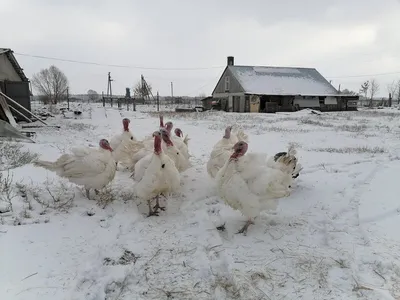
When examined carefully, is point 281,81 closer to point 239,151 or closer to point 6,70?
point 6,70

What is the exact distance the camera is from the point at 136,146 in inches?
303

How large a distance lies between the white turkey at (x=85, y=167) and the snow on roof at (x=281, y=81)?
31.0 m

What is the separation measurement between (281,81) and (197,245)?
3715 cm

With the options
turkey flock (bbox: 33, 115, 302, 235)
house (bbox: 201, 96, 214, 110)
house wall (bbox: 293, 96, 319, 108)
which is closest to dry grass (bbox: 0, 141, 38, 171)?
turkey flock (bbox: 33, 115, 302, 235)

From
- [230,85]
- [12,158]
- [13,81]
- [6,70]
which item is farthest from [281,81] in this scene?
[12,158]

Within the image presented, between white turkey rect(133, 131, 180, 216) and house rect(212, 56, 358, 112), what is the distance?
3074 cm

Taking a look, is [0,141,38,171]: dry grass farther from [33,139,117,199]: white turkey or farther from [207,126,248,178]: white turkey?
[207,126,248,178]: white turkey

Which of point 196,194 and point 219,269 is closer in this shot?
point 219,269

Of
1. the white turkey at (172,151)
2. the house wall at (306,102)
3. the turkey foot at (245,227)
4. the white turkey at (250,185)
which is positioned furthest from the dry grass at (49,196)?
the house wall at (306,102)

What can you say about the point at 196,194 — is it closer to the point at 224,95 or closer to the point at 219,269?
the point at 219,269

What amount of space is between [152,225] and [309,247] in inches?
91.3

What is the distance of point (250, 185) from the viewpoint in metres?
4.39

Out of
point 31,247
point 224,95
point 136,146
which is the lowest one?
point 31,247

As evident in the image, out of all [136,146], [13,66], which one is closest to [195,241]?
[136,146]
